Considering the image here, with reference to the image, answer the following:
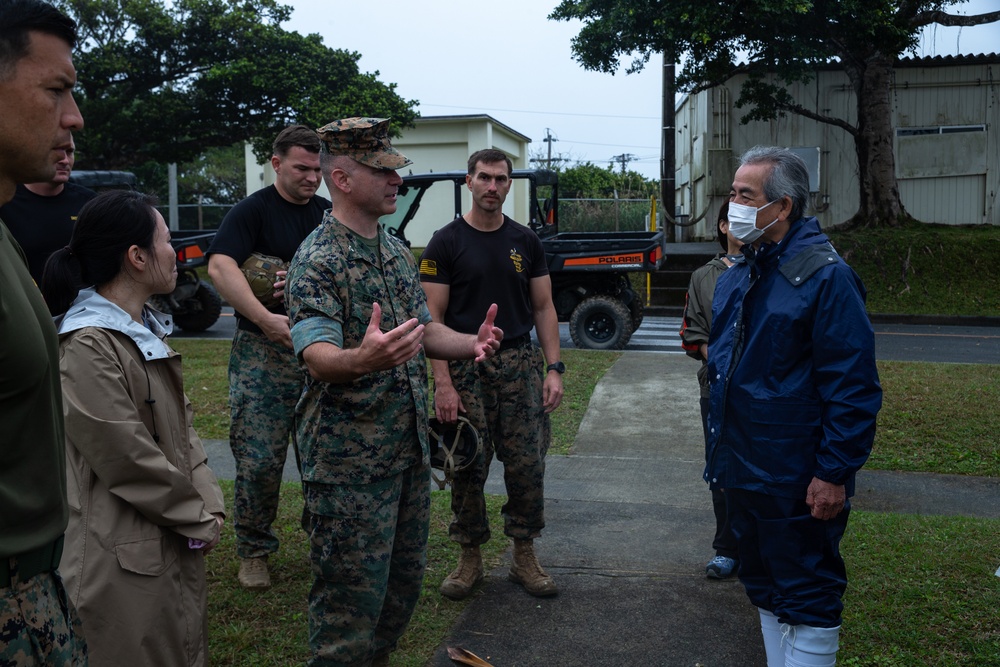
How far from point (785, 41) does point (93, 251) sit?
17.0 meters

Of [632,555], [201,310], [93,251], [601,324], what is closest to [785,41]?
[601,324]

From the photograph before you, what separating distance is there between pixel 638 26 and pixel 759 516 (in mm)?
16666

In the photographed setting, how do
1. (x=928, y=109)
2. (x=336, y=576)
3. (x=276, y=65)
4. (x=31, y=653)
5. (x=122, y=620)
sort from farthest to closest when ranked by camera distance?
(x=276, y=65), (x=928, y=109), (x=336, y=576), (x=122, y=620), (x=31, y=653)

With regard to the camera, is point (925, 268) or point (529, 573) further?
point (925, 268)

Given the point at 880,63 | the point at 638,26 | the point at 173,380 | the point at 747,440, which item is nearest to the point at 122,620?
the point at 173,380

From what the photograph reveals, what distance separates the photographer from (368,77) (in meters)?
25.4

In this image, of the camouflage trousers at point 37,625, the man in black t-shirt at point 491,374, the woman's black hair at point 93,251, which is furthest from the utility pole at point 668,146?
the camouflage trousers at point 37,625

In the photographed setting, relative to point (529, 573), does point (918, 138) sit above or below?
above

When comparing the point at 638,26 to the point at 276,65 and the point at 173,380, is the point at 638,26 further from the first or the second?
the point at 173,380

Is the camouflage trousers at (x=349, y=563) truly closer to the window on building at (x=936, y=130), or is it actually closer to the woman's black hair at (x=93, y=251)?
the woman's black hair at (x=93, y=251)

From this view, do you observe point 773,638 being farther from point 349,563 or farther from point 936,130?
point 936,130

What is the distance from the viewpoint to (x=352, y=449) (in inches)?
119

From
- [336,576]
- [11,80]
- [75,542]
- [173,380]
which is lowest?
[336,576]

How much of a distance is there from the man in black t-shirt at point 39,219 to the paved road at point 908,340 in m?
8.94
